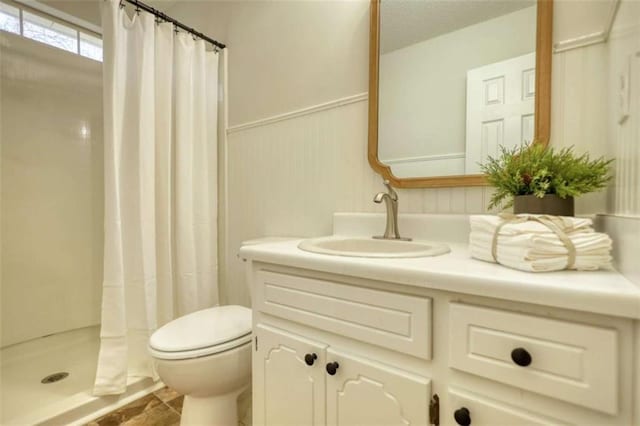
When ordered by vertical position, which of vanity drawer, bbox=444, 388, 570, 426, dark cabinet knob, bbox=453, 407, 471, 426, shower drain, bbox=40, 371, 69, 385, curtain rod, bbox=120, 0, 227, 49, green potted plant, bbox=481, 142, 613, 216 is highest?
curtain rod, bbox=120, 0, 227, 49

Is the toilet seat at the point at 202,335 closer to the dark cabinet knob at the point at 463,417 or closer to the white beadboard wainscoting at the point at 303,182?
the white beadboard wainscoting at the point at 303,182

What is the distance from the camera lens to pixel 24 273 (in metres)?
1.93

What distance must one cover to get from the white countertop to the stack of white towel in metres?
0.02

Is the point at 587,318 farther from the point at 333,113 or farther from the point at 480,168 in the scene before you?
the point at 333,113

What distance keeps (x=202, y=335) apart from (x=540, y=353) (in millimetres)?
1049

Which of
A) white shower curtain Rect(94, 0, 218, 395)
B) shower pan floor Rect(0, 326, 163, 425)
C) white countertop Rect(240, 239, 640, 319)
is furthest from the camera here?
white shower curtain Rect(94, 0, 218, 395)

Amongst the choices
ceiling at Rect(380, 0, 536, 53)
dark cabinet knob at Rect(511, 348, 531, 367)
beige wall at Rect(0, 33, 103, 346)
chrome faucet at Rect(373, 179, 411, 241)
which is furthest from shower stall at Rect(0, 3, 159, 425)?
ceiling at Rect(380, 0, 536, 53)

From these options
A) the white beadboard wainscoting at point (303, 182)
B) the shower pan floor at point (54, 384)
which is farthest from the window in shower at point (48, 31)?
the shower pan floor at point (54, 384)

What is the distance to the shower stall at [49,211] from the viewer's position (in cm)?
184

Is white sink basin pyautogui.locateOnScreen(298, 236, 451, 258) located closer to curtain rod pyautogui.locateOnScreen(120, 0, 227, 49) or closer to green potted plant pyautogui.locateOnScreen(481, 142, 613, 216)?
green potted plant pyautogui.locateOnScreen(481, 142, 613, 216)

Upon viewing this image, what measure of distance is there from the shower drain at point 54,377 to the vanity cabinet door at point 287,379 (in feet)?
4.37

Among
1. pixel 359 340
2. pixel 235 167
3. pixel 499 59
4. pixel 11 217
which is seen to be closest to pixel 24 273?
pixel 11 217

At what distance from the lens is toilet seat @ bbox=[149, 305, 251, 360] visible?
1062mm

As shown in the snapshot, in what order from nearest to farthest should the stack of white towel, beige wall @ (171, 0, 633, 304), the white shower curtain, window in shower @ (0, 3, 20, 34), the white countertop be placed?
1. the white countertop
2. the stack of white towel
3. beige wall @ (171, 0, 633, 304)
4. the white shower curtain
5. window in shower @ (0, 3, 20, 34)
